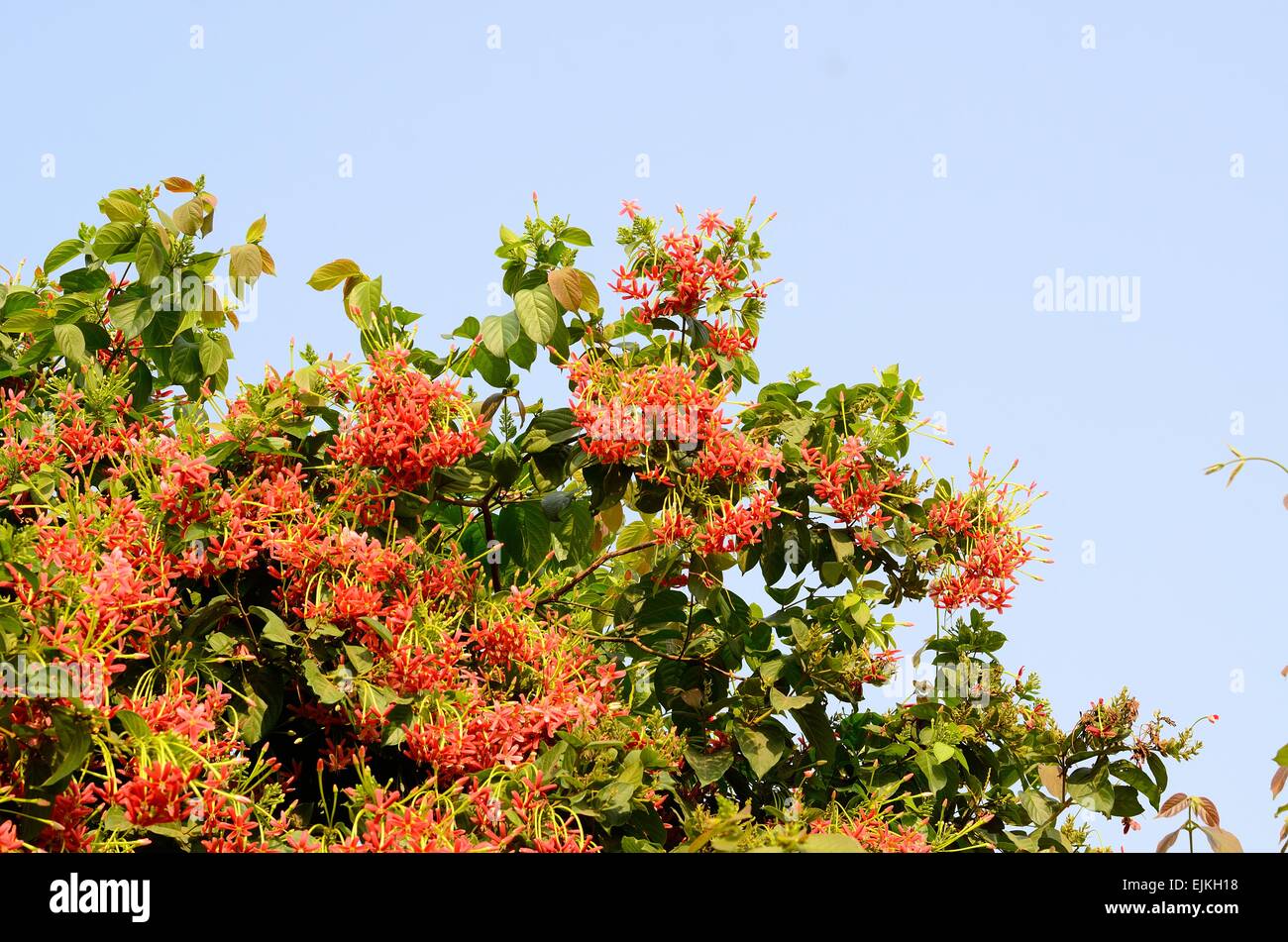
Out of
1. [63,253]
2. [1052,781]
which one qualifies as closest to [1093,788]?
[1052,781]

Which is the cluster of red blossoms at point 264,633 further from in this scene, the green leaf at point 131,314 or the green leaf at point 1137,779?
the green leaf at point 1137,779

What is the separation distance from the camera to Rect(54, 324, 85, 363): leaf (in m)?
4.45

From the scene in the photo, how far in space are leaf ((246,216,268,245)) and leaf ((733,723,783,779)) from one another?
7.70 ft

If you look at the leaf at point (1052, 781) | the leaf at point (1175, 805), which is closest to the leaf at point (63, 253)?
the leaf at point (1052, 781)

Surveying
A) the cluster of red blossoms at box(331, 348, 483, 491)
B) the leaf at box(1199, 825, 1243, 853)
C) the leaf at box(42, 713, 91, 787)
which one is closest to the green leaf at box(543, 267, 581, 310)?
the cluster of red blossoms at box(331, 348, 483, 491)

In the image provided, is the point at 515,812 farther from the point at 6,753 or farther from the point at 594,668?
the point at 6,753

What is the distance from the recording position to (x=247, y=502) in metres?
3.52

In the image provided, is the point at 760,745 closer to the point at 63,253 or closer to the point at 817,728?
the point at 817,728

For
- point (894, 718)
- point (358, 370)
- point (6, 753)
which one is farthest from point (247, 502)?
point (894, 718)

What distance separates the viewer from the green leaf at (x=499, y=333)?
13.4ft

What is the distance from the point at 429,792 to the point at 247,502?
0.96m

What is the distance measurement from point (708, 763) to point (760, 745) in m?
0.16

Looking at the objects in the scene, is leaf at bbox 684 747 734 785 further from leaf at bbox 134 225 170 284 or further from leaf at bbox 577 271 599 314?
leaf at bbox 134 225 170 284
